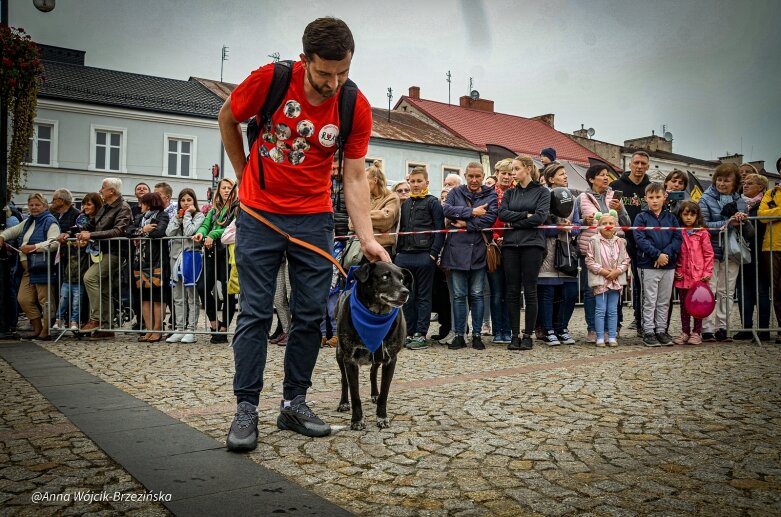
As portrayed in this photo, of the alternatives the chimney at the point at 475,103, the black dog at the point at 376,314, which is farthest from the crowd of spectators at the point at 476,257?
the chimney at the point at 475,103

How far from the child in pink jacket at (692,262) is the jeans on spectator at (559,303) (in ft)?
4.52

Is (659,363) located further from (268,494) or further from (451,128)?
(451,128)

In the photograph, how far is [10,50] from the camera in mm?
9672

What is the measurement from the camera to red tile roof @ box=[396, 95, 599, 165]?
43000 mm

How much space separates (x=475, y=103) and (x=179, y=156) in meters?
24.0

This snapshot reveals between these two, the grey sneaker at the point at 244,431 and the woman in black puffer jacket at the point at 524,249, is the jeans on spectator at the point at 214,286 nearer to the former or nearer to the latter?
the woman in black puffer jacket at the point at 524,249

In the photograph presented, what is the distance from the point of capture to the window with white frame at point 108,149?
102 feet

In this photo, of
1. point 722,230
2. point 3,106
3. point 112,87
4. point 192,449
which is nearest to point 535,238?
point 722,230

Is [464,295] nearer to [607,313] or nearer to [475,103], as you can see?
[607,313]

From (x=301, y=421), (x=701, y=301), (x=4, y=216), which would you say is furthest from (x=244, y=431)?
(x=4, y=216)

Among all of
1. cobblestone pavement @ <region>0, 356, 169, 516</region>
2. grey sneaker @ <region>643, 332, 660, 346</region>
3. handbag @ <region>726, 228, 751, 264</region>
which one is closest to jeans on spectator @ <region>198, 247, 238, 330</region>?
cobblestone pavement @ <region>0, 356, 169, 516</region>

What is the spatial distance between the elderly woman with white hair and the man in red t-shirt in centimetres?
680

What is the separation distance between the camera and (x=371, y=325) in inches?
163

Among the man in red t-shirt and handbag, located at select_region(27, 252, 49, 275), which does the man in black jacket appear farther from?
handbag, located at select_region(27, 252, 49, 275)
